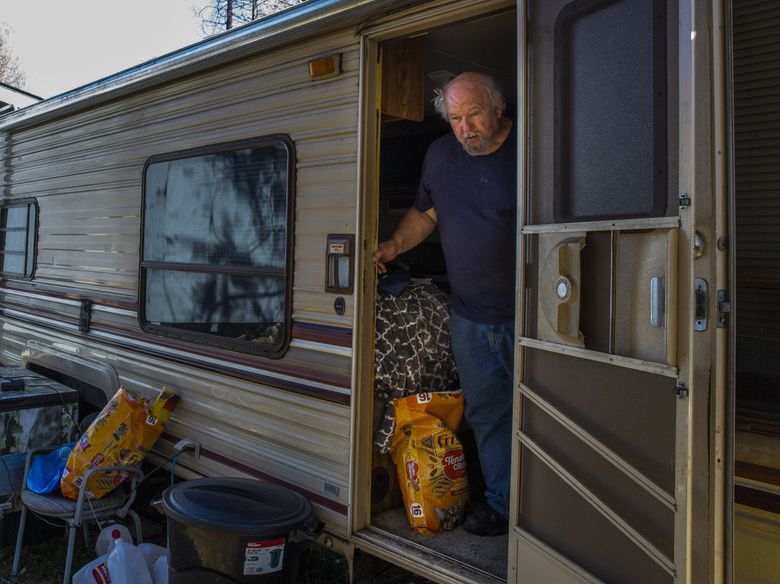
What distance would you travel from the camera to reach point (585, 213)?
215cm

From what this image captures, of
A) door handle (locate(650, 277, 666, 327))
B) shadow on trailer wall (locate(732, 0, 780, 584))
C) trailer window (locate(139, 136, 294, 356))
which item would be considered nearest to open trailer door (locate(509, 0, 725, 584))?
door handle (locate(650, 277, 666, 327))

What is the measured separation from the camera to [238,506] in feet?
9.19

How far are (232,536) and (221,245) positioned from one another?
1494 mm

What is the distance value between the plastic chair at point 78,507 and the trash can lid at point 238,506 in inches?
29.5

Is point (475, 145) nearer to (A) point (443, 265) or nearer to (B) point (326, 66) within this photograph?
(B) point (326, 66)

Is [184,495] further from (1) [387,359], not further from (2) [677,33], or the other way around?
(2) [677,33]

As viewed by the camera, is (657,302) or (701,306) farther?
(657,302)

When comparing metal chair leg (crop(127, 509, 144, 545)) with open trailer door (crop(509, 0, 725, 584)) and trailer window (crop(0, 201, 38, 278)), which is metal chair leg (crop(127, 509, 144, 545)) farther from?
trailer window (crop(0, 201, 38, 278))

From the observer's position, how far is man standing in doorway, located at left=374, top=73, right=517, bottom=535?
2.97 m

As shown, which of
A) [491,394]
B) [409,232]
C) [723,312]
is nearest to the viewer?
[723,312]

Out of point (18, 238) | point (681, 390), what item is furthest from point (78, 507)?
point (18, 238)

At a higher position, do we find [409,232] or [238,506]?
[409,232]

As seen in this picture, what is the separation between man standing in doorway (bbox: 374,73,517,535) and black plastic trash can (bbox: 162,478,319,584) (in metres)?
0.75

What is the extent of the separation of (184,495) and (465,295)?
1.38 metres
